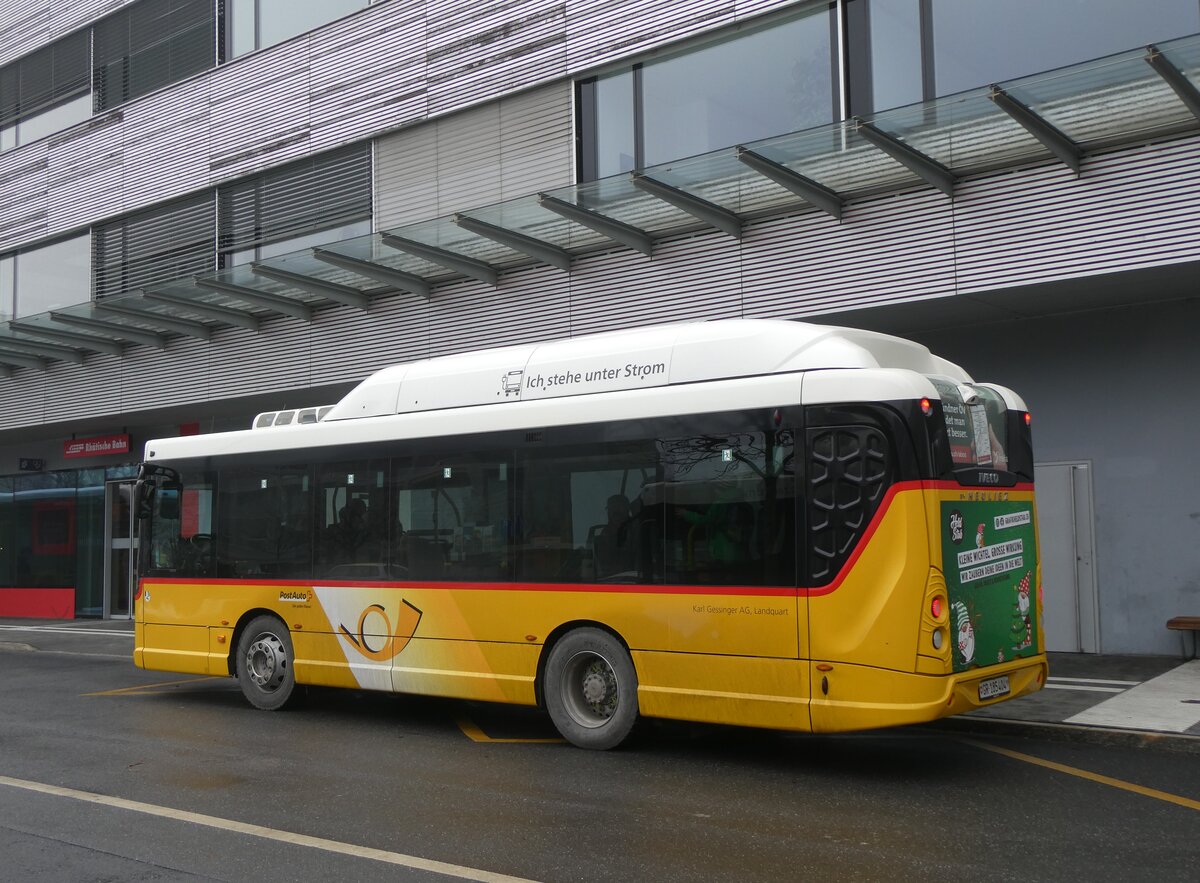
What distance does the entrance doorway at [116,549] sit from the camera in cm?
2472

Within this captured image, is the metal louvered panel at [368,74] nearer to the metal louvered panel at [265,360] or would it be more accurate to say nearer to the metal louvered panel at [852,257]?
the metal louvered panel at [265,360]

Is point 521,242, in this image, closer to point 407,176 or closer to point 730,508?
point 407,176

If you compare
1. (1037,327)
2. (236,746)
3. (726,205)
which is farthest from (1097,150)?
(236,746)

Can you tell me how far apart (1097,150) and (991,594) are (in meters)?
5.93

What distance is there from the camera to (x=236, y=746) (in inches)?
374

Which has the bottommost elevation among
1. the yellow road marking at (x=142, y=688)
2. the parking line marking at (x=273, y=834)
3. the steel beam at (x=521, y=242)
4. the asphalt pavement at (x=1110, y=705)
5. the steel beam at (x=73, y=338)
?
the yellow road marking at (x=142, y=688)

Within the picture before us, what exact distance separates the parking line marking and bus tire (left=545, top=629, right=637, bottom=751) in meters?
2.99

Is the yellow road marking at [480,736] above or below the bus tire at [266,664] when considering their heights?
below

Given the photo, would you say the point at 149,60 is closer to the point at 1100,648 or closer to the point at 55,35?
the point at 55,35

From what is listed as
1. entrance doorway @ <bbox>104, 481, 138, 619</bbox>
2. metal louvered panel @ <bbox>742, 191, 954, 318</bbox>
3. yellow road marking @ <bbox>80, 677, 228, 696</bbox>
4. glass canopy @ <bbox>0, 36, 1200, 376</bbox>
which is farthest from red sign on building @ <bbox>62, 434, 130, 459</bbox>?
metal louvered panel @ <bbox>742, 191, 954, 318</bbox>

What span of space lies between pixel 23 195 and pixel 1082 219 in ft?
74.1

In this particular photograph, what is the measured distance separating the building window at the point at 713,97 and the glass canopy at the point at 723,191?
1.26 m

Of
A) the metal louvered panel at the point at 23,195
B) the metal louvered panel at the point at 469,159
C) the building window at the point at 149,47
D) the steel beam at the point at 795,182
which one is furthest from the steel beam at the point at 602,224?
the metal louvered panel at the point at 23,195

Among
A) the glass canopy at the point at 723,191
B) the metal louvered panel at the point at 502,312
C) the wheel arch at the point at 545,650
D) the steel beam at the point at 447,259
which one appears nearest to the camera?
the wheel arch at the point at 545,650
